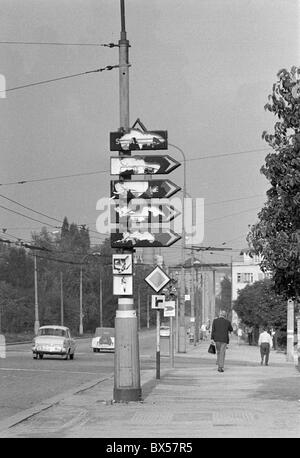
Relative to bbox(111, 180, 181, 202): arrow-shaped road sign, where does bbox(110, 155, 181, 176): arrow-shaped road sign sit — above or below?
above

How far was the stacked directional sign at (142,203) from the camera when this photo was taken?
16.6 metres

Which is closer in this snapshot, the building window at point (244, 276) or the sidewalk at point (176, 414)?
the sidewalk at point (176, 414)

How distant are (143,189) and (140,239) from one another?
841mm

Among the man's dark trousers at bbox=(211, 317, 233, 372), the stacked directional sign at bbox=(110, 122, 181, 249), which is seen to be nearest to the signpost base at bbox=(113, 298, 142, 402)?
the stacked directional sign at bbox=(110, 122, 181, 249)

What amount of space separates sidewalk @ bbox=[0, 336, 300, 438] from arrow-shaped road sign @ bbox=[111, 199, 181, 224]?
3073 millimetres

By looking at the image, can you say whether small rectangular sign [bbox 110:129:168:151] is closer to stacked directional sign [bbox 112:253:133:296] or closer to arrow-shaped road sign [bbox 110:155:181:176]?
arrow-shaped road sign [bbox 110:155:181:176]

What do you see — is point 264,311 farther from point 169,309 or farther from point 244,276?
point 244,276

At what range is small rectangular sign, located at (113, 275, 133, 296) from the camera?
16.7m

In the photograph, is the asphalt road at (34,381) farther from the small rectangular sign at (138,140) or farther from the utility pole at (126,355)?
the small rectangular sign at (138,140)

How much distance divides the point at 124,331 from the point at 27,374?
12.2m

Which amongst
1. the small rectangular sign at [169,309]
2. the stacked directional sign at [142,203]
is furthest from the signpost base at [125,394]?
the small rectangular sign at [169,309]

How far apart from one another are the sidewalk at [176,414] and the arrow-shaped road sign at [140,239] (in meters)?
2.64
